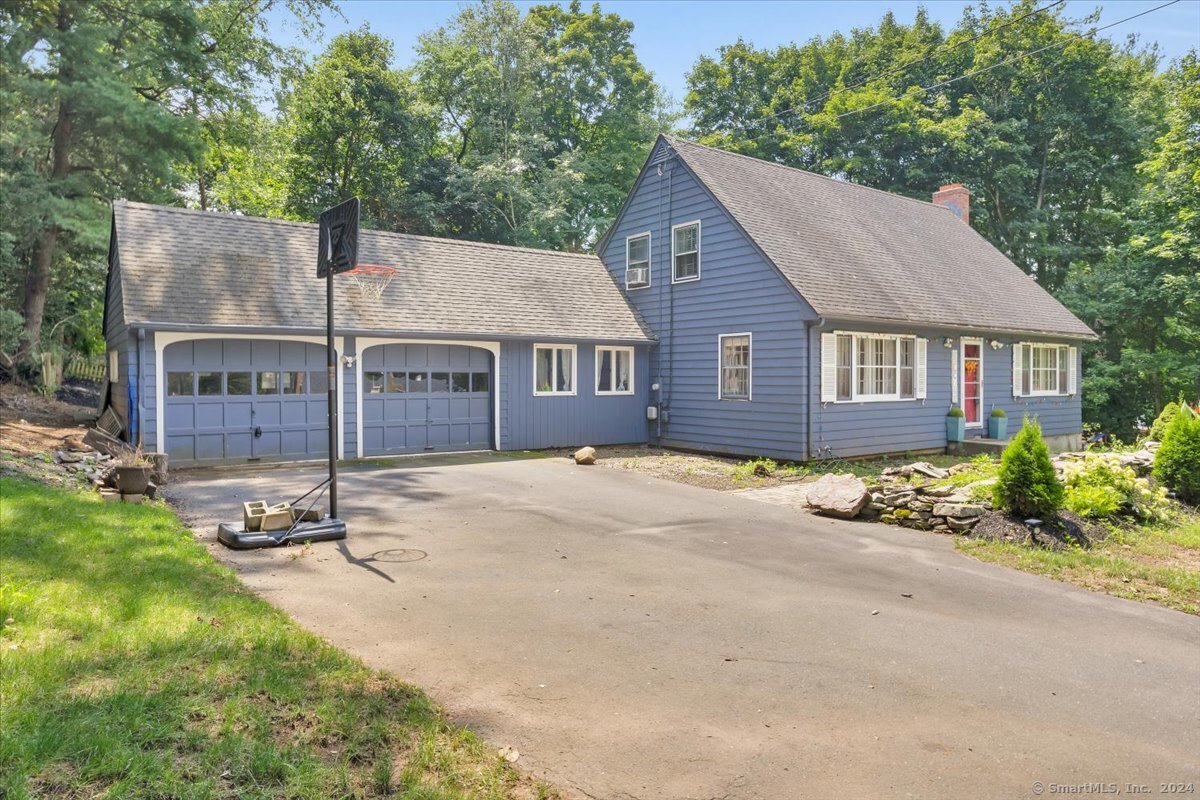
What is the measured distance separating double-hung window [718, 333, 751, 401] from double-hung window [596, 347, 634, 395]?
104 inches

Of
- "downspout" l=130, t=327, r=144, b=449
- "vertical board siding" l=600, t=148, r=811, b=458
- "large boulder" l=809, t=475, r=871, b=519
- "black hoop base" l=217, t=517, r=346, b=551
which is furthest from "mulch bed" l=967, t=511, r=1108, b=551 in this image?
"downspout" l=130, t=327, r=144, b=449

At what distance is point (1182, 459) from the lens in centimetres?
1009

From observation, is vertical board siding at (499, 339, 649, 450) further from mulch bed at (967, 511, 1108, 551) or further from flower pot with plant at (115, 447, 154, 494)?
mulch bed at (967, 511, 1108, 551)

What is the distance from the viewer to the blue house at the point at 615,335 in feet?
42.8

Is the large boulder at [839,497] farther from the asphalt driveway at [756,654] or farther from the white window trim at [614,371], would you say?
the white window trim at [614,371]

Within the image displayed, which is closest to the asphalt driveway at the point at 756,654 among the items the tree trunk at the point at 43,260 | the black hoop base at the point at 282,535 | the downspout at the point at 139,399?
the black hoop base at the point at 282,535

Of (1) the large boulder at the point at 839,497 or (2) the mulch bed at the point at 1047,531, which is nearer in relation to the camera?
(2) the mulch bed at the point at 1047,531

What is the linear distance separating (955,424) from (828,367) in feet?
14.8

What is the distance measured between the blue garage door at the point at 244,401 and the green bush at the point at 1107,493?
450 inches

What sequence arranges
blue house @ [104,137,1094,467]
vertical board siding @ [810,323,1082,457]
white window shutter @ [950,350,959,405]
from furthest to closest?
white window shutter @ [950,350,959,405] → vertical board siding @ [810,323,1082,457] → blue house @ [104,137,1094,467]

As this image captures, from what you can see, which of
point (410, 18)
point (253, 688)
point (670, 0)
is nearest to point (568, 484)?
point (253, 688)

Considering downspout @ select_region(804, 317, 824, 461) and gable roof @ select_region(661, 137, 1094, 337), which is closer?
downspout @ select_region(804, 317, 824, 461)

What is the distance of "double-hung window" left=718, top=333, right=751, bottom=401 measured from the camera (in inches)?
594

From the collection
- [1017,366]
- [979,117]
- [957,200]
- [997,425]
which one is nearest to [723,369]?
[997,425]
